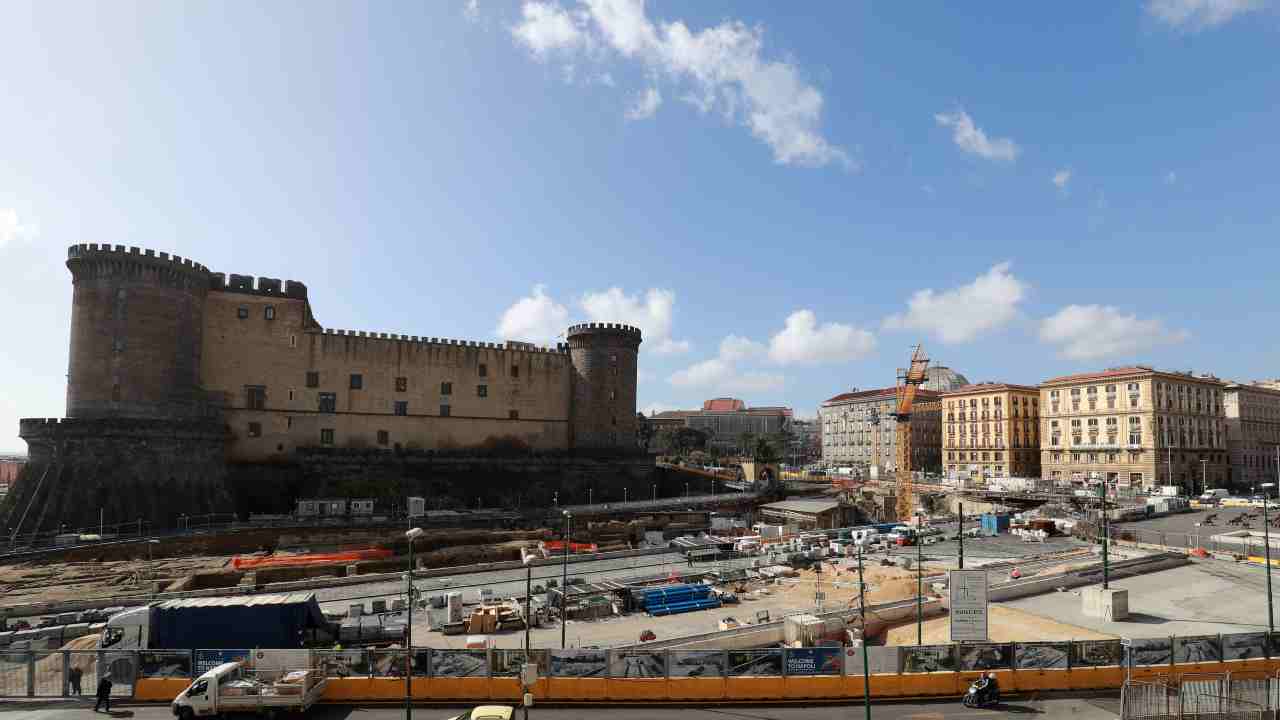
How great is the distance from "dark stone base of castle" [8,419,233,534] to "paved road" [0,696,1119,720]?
29.1 m

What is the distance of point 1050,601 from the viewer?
90.0 feet

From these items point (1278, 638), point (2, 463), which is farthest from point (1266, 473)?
point (2, 463)

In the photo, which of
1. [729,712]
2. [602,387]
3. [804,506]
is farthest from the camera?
[602,387]

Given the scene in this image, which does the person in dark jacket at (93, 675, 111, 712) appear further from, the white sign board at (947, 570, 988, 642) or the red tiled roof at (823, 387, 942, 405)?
the red tiled roof at (823, 387, 942, 405)

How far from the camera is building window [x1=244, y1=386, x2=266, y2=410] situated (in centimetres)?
5162

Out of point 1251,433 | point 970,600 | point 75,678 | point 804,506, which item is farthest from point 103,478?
point 1251,433

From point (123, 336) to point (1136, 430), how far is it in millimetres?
93764

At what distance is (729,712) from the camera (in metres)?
16.4

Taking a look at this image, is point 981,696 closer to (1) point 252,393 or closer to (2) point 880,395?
(1) point 252,393

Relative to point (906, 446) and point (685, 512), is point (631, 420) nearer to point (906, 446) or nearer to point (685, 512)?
point (685, 512)

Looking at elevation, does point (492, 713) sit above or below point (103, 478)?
below

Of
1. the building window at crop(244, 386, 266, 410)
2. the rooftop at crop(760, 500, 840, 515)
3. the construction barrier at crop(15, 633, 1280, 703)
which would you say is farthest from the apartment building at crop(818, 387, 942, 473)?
the construction barrier at crop(15, 633, 1280, 703)

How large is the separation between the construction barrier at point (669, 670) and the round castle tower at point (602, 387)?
46.1m

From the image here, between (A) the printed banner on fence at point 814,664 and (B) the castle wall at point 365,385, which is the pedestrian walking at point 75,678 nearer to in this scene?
(A) the printed banner on fence at point 814,664
